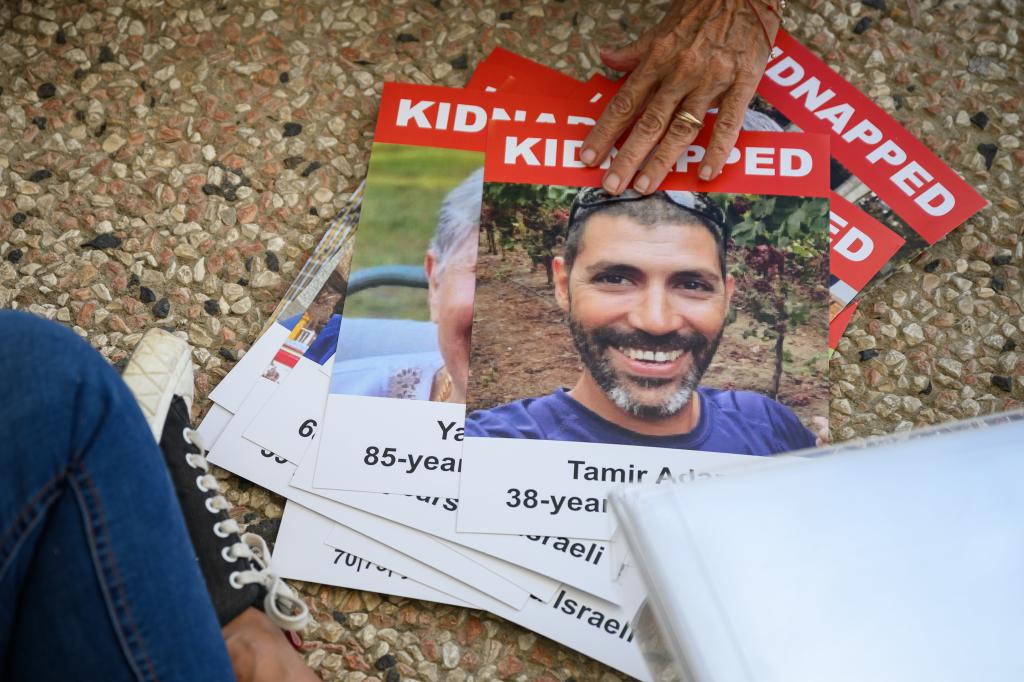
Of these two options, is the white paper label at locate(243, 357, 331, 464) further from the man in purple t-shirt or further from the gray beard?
the gray beard

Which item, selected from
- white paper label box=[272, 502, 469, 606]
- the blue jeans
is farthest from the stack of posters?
the blue jeans

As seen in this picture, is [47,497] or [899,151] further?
[899,151]

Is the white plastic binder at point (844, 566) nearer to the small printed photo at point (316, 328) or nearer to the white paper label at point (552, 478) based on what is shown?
the white paper label at point (552, 478)

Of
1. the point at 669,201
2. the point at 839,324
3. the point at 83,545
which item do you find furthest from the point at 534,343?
the point at 83,545

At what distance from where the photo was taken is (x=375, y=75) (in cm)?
100

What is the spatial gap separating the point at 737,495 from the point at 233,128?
0.75m

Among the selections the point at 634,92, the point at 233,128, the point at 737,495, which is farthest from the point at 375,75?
the point at 737,495

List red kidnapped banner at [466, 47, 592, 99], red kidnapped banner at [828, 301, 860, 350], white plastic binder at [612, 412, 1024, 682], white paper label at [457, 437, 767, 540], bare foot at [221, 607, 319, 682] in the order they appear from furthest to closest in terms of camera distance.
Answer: red kidnapped banner at [466, 47, 592, 99], red kidnapped banner at [828, 301, 860, 350], white paper label at [457, 437, 767, 540], bare foot at [221, 607, 319, 682], white plastic binder at [612, 412, 1024, 682]

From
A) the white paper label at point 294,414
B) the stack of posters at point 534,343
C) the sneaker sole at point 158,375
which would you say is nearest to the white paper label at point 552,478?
the stack of posters at point 534,343

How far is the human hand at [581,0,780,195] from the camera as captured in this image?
2.86ft

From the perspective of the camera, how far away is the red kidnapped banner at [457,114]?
0.93 metres

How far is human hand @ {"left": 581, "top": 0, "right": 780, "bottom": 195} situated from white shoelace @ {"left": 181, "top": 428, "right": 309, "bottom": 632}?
500 mm

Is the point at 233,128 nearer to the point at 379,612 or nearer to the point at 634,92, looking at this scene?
the point at 634,92

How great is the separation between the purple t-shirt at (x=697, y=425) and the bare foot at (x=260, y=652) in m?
0.25
